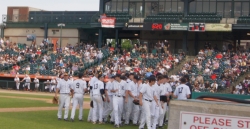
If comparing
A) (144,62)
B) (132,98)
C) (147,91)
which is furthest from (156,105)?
(144,62)

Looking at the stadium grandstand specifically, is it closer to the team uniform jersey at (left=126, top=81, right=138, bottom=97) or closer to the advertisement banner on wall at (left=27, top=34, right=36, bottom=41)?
the advertisement banner on wall at (left=27, top=34, right=36, bottom=41)

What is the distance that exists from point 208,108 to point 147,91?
28.2 feet

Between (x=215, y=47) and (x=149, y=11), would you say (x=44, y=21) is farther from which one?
(x=215, y=47)

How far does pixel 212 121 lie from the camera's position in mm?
5168

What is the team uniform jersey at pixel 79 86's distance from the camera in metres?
16.7

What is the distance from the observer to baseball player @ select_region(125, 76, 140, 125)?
15923mm

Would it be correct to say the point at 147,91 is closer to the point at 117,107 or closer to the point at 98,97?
the point at 117,107

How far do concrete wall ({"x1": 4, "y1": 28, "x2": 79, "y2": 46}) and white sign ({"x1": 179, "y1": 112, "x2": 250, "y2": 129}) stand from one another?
154 ft

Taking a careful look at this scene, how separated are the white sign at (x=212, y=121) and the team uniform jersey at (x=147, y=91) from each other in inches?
335

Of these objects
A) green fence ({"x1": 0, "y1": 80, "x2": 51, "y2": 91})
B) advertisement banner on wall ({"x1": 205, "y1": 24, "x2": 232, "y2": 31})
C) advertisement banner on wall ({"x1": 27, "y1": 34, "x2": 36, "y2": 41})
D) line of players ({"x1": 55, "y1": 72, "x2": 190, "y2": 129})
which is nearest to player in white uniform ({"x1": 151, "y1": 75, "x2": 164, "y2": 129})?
line of players ({"x1": 55, "y1": 72, "x2": 190, "y2": 129})

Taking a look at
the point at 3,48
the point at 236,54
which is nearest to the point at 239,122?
the point at 236,54

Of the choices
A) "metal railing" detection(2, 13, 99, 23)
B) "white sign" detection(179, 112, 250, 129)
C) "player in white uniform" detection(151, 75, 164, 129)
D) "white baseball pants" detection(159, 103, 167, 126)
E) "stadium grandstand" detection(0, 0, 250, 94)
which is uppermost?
"metal railing" detection(2, 13, 99, 23)

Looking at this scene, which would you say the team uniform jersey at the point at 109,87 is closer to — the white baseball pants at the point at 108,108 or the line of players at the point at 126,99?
the line of players at the point at 126,99

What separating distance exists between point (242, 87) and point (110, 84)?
17.6 metres
